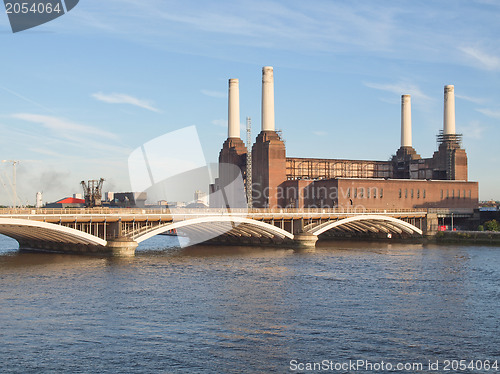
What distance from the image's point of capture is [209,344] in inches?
1262

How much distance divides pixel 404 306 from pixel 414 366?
45.8ft

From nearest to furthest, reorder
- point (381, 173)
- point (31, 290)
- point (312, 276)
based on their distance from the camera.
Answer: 1. point (31, 290)
2. point (312, 276)
3. point (381, 173)

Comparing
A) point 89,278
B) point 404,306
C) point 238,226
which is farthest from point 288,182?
point 404,306

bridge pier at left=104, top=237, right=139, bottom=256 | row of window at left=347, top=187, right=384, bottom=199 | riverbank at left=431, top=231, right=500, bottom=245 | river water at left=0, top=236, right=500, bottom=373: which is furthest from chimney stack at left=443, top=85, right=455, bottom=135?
bridge pier at left=104, top=237, right=139, bottom=256

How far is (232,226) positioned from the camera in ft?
285

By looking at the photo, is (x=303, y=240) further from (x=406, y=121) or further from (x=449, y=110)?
(x=406, y=121)

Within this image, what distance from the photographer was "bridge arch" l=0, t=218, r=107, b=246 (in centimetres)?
6150

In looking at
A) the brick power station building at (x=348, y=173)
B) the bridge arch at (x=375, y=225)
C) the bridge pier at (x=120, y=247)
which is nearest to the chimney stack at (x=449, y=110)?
the brick power station building at (x=348, y=173)

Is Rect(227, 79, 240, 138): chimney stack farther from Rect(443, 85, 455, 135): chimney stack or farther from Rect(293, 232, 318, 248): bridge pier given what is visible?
Rect(293, 232, 318, 248): bridge pier

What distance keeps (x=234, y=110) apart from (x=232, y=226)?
4398 cm

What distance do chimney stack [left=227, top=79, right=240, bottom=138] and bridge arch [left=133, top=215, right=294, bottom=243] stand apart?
39.2m

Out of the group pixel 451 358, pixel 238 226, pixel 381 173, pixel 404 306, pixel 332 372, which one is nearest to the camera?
pixel 332 372

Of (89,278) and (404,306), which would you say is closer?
(404,306)

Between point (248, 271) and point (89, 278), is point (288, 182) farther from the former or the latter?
point (89, 278)
